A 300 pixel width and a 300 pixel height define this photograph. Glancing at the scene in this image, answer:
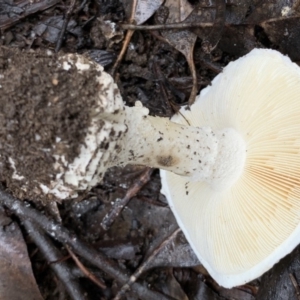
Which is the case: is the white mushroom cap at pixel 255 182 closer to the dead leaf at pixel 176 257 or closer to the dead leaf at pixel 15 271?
the dead leaf at pixel 176 257

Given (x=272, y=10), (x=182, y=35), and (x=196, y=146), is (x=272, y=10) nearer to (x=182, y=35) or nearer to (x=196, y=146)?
(x=182, y=35)

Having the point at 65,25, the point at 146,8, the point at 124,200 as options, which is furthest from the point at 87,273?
the point at 146,8

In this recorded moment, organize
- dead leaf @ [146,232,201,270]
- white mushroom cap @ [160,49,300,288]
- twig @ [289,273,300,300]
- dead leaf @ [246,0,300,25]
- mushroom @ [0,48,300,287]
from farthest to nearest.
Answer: dead leaf @ [146,232,201,270], dead leaf @ [246,0,300,25], twig @ [289,273,300,300], white mushroom cap @ [160,49,300,288], mushroom @ [0,48,300,287]

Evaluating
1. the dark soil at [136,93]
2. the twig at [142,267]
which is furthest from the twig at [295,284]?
the twig at [142,267]

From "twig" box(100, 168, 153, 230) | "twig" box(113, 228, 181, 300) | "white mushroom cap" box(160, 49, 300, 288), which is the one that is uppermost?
"white mushroom cap" box(160, 49, 300, 288)

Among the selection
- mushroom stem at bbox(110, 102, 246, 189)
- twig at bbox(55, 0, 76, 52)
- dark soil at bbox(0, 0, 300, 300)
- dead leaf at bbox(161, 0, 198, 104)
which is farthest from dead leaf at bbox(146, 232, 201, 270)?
twig at bbox(55, 0, 76, 52)

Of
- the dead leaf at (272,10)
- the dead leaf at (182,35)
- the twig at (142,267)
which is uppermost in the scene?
the dead leaf at (272,10)

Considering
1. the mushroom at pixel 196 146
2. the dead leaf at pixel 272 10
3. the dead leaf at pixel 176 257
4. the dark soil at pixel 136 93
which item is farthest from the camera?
the dead leaf at pixel 176 257

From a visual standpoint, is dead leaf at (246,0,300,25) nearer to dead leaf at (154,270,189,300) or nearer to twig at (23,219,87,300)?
dead leaf at (154,270,189,300)
